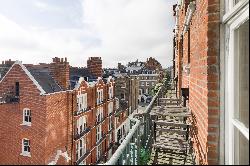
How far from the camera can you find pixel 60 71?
72.1ft

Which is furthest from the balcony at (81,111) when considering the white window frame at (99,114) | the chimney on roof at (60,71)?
the white window frame at (99,114)

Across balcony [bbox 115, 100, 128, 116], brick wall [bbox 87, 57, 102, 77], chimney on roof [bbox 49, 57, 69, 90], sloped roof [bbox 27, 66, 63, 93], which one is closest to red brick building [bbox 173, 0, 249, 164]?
sloped roof [bbox 27, 66, 63, 93]

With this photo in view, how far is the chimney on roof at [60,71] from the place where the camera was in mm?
21719

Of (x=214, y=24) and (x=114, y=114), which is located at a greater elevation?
(x=214, y=24)

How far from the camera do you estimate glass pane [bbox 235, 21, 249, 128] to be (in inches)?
95.7

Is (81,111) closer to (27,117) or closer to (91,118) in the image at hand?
(91,118)

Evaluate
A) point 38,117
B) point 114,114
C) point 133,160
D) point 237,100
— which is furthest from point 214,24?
point 114,114

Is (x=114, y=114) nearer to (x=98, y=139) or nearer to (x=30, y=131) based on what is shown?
(x=98, y=139)

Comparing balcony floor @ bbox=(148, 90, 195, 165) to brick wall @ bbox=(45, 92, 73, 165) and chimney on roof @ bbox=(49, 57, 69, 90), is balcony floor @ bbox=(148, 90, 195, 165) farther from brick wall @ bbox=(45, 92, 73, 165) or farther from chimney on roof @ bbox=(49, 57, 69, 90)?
chimney on roof @ bbox=(49, 57, 69, 90)

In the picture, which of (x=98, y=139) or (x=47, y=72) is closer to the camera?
(x=47, y=72)

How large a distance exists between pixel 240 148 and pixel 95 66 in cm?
2974

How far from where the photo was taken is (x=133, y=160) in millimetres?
3234

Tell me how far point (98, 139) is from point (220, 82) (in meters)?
26.3

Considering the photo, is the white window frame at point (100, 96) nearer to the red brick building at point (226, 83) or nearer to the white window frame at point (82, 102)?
the white window frame at point (82, 102)
